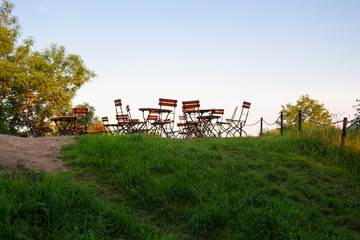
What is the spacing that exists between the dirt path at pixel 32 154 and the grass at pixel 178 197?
36 centimetres

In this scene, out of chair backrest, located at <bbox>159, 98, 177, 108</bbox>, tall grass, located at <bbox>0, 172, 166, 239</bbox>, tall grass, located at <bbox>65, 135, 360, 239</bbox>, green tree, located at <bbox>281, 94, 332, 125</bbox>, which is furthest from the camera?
green tree, located at <bbox>281, 94, 332, 125</bbox>

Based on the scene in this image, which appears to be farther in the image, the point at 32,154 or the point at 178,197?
the point at 32,154

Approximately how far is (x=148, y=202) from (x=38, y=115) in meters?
17.9

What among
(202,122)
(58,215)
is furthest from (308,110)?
(58,215)

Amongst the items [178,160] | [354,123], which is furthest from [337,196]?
[354,123]

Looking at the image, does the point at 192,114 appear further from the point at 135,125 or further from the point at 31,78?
the point at 31,78

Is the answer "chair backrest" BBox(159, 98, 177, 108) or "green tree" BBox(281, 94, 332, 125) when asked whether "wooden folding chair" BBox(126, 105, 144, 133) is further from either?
"green tree" BBox(281, 94, 332, 125)

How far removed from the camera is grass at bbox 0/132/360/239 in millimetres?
2963

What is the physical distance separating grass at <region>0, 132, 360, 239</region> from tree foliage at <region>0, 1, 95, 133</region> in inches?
499

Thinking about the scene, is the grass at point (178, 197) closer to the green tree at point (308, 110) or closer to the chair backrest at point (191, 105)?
the chair backrest at point (191, 105)

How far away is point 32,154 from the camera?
16.4 ft

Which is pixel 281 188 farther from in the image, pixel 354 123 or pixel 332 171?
pixel 354 123

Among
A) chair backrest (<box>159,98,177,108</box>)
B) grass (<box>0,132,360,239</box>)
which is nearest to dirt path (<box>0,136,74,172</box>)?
grass (<box>0,132,360,239</box>)

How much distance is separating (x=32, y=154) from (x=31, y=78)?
13.1m
